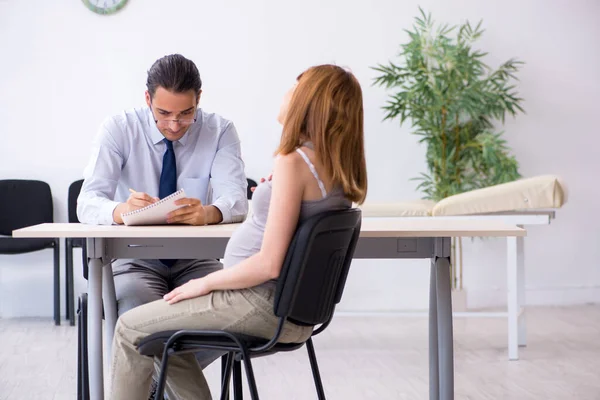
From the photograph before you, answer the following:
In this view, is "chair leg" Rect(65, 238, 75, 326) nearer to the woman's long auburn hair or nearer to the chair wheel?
the chair wheel

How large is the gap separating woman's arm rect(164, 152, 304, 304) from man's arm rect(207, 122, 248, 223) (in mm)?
805

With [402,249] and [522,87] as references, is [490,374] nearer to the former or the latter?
[402,249]

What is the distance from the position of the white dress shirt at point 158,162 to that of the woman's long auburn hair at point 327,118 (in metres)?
0.88

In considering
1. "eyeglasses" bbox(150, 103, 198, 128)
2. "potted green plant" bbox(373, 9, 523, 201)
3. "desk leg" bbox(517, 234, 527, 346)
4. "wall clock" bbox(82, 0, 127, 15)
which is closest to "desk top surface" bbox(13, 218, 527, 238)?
"eyeglasses" bbox(150, 103, 198, 128)

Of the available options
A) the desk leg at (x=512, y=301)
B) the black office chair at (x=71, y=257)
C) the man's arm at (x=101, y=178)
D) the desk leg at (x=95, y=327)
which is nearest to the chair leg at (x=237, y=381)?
the desk leg at (x=95, y=327)

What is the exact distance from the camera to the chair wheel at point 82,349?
2.92m

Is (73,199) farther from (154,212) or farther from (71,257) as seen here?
(154,212)

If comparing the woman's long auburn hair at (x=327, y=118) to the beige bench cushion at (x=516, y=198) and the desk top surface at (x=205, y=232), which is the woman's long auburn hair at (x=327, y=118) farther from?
the beige bench cushion at (x=516, y=198)

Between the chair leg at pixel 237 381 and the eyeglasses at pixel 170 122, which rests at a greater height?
the eyeglasses at pixel 170 122

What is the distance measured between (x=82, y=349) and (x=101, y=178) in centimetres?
61

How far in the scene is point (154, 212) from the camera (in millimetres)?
2719

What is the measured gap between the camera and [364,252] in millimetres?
2686

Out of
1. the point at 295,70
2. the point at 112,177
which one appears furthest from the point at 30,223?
the point at 112,177

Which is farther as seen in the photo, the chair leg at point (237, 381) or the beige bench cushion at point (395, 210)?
the beige bench cushion at point (395, 210)
